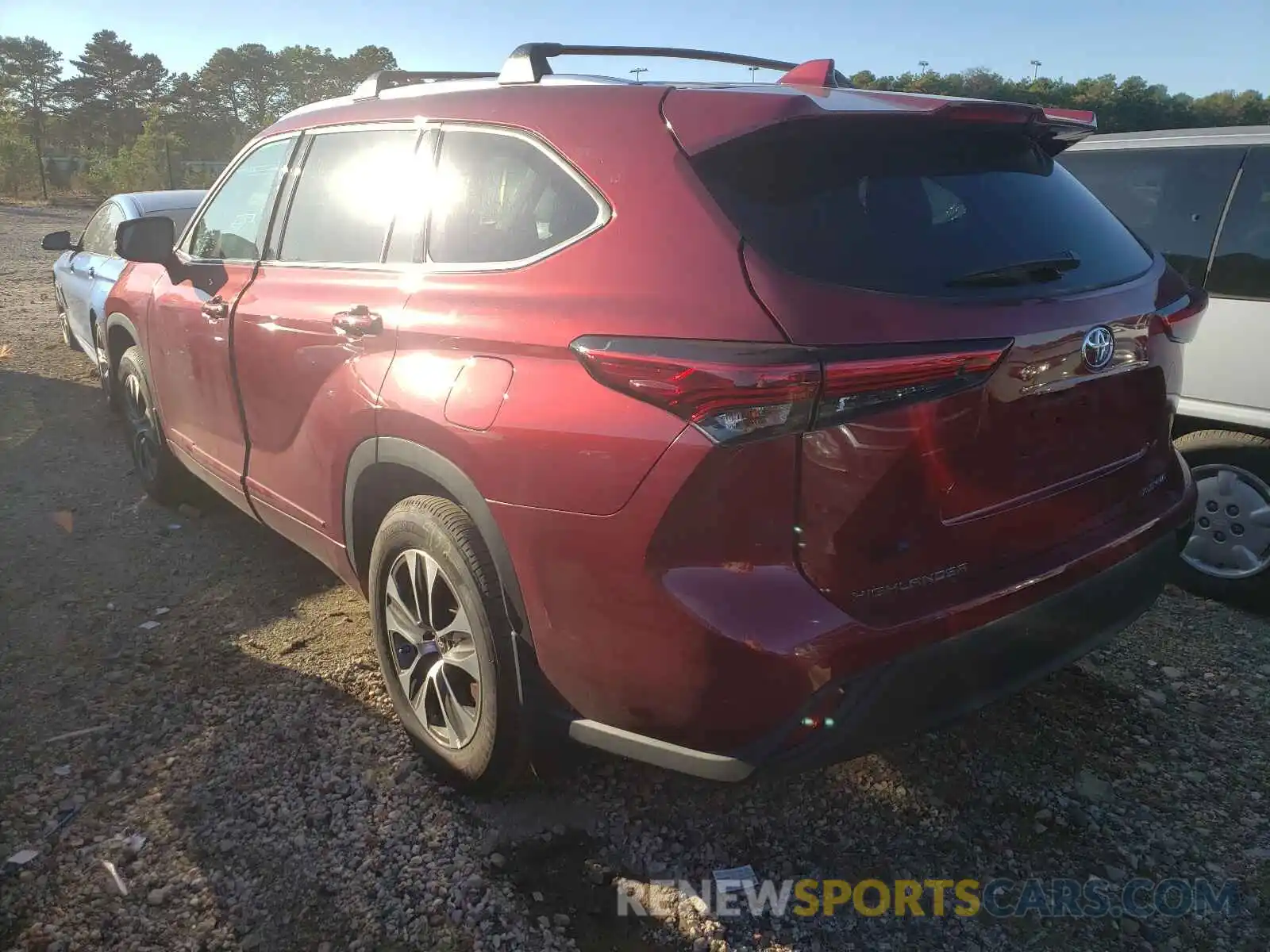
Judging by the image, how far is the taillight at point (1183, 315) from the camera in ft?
7.68

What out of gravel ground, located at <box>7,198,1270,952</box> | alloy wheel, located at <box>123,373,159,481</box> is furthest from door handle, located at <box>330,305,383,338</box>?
alloy wheel, located at <box>123,373,159,481</box>

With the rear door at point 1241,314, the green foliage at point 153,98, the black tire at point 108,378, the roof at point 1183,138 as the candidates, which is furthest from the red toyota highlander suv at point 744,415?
the green foliage at point 153,98

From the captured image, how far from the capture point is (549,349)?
2.05 metres

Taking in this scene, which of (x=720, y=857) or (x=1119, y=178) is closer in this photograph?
(x=720, y=857)

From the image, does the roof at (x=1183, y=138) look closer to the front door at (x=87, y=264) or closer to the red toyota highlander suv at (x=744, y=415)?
the red toyota highlander suv at (x=744, y=415)

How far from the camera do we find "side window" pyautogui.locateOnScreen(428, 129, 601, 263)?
2201 mm

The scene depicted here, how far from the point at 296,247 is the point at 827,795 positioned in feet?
8.44

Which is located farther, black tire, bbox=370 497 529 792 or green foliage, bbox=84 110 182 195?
green foliage, bbox=84 110 182 195

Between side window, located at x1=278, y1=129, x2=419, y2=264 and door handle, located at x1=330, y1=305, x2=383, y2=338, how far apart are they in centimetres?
19

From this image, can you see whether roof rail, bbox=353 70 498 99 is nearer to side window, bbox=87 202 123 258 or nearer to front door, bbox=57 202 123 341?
front door, bbox=57 202 123 341

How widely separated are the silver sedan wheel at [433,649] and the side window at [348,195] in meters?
1.01

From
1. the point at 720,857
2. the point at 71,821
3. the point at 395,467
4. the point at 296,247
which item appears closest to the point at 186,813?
the point at 71,821

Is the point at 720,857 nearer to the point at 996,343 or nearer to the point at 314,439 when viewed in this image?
the point at 996,343

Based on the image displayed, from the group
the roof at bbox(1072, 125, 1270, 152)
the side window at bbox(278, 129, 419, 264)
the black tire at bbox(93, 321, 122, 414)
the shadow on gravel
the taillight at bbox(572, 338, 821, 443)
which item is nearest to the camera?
the taillight at bbox(572, 338, 821, 443)
